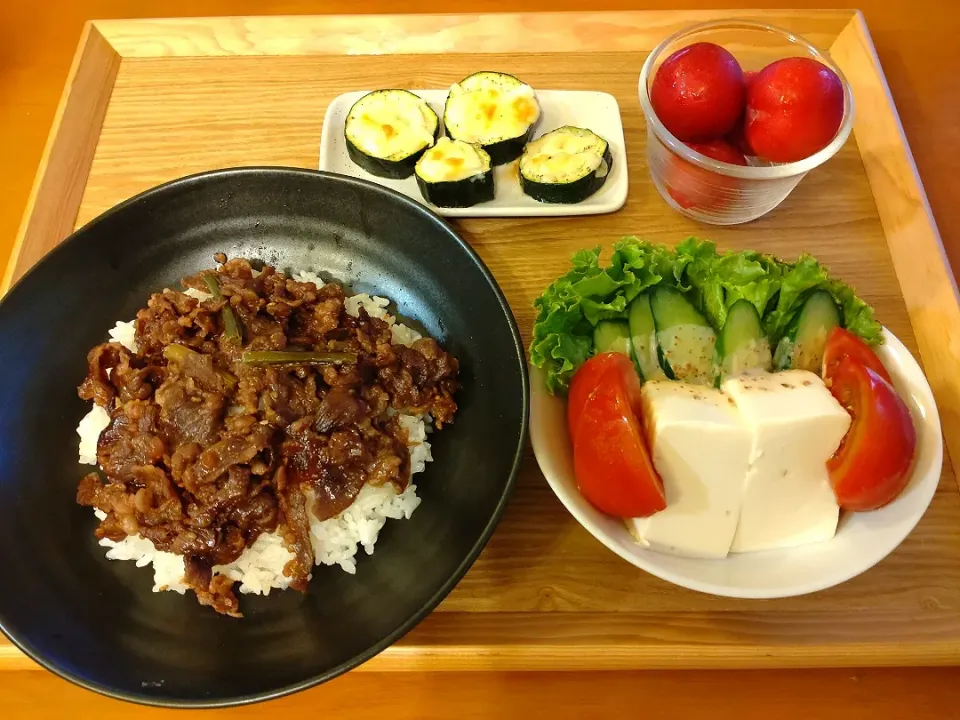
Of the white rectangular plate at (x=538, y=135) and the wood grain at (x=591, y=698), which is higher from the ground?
the white rectangular plate at (x=538, y=135)

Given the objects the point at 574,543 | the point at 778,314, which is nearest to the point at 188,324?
the point at 574,543

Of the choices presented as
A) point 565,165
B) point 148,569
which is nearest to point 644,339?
point 565,165

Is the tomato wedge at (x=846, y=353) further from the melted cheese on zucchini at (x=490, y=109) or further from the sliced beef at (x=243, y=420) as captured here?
the melted cheese on zucchini at (x=490, y=109)

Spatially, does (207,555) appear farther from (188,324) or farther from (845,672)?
(845,672)

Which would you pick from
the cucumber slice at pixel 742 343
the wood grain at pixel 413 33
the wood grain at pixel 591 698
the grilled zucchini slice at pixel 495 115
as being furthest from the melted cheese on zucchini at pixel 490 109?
the wood grain at pixel 591 698

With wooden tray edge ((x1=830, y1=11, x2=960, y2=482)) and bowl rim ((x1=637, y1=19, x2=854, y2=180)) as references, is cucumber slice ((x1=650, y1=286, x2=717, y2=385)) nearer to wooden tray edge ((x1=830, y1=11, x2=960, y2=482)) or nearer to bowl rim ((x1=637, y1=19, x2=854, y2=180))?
bowl rim ((x1=637, y1=19, x2=854, y2=180))

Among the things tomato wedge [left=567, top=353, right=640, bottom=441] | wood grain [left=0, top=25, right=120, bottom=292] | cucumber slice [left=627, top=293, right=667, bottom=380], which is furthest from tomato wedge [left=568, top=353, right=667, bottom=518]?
wood grain [left=0, top=25, right=120, bottom=292]
